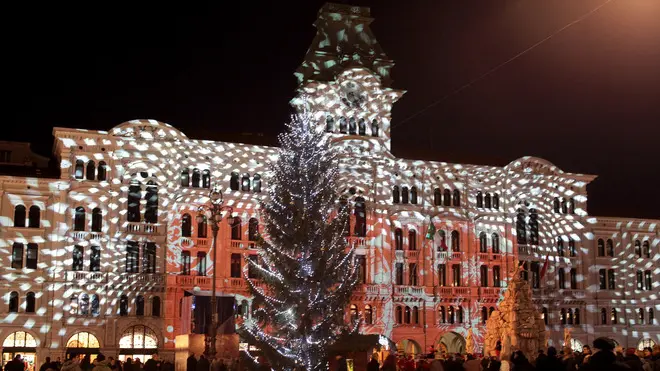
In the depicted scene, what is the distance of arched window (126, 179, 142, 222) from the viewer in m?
51.0

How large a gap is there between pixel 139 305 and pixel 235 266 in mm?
5871

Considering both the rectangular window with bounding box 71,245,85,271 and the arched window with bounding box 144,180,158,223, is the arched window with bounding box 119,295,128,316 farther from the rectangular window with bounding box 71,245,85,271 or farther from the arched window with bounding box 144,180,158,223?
the arched window with bounding box 144,180,158,223

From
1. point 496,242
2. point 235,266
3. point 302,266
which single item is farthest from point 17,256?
point 496,242

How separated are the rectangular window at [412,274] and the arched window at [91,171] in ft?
63.6

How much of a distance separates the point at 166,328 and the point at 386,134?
58.0 ft

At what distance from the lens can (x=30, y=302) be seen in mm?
48531

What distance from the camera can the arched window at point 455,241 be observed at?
2290 inches

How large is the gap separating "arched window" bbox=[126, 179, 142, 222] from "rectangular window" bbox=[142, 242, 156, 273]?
1556 mm

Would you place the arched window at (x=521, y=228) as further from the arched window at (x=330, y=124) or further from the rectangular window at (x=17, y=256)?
the rectangular window at (x=17, y=256)

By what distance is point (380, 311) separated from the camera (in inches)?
2162

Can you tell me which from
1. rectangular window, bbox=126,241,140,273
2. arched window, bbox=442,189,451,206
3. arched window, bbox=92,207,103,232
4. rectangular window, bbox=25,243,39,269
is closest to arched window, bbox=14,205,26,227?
rectangular window, bbox=25,243,39,269

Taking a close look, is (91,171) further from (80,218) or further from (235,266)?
(235,266)

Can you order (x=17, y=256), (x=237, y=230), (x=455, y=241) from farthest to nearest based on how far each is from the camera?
1. (x=455, y=241)
2. (x=237, y=230)
3. (x=17, y=256)

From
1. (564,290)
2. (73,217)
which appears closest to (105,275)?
(73,217)
